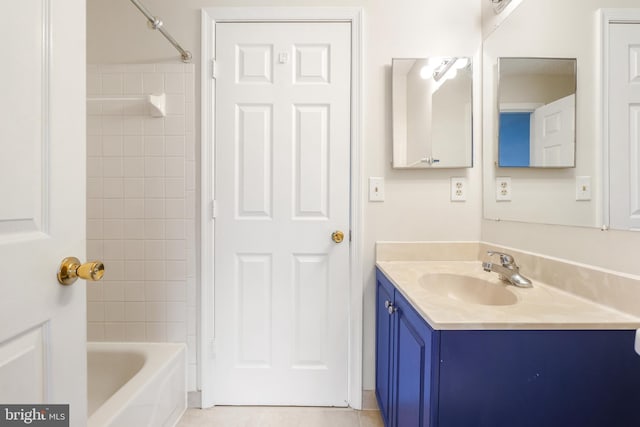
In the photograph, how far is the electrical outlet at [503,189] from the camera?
135cm

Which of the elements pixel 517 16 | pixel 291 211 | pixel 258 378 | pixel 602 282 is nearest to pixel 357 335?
pixel 258 378

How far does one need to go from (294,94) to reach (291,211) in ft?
2.06

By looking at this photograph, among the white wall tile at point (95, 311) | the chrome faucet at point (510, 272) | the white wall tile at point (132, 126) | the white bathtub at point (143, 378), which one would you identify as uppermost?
the white wall tile at point (132, 126)

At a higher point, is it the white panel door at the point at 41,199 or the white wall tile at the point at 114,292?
the white panel door at the point at 41,199

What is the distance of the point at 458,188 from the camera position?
5.00ft

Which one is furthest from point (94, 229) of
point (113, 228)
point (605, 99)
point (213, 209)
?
point (605, 99)

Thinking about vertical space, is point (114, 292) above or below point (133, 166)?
below

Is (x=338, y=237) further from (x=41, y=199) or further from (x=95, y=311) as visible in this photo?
(x=95, y=311)

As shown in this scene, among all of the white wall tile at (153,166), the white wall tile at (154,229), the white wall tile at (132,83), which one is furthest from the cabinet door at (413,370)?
the white wall tile at (132,83)

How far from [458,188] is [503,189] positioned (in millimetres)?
212

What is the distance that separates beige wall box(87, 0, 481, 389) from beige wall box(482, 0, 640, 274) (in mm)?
273

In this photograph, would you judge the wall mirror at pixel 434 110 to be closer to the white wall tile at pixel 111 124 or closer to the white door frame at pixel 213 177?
the white door frame at pixel 213 177

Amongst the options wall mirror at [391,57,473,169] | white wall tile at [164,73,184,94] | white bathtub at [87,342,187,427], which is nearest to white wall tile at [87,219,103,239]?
white bathtub at [87,342,187,427]

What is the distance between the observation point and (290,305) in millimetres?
1493
